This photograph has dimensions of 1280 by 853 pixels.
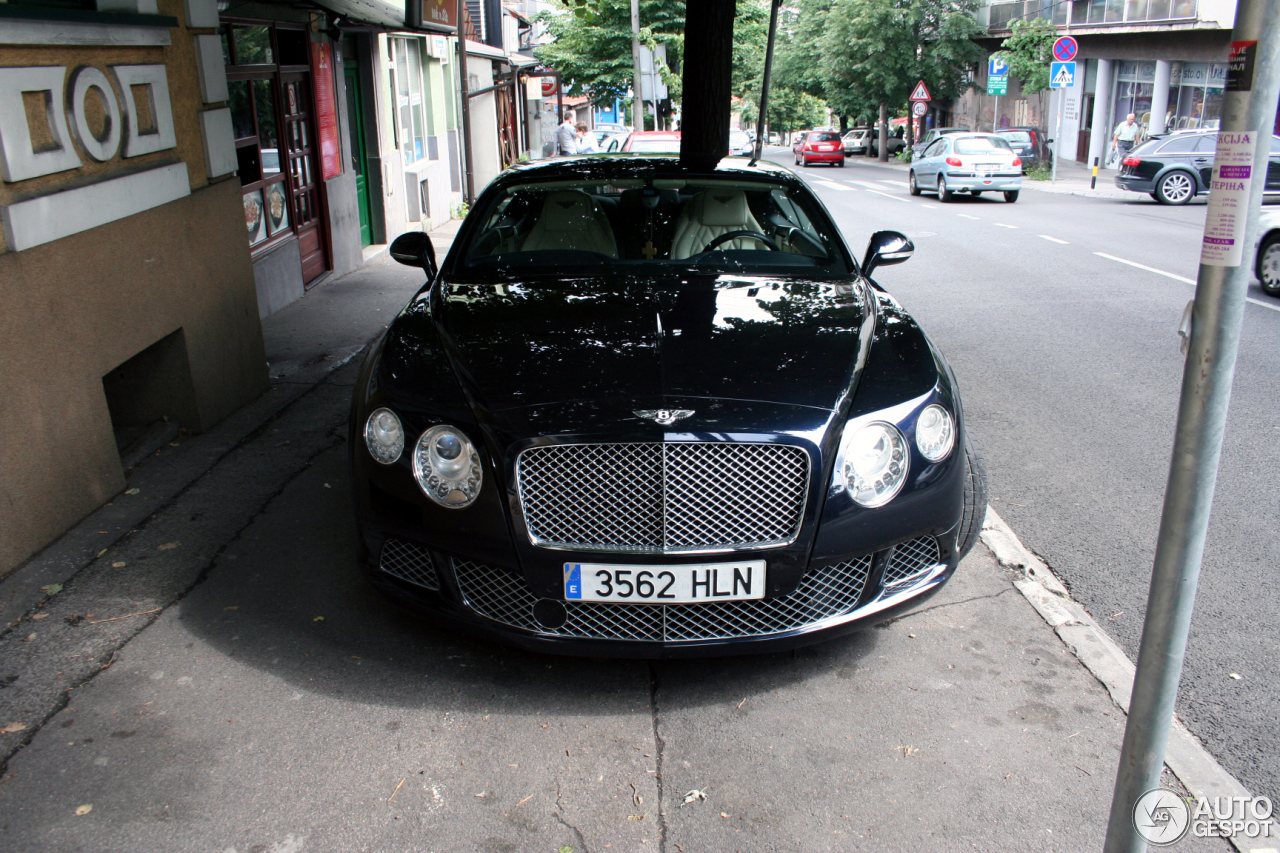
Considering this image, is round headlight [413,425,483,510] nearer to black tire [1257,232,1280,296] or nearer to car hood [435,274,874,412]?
car hood [435,274,874,412]

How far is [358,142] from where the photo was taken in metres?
13.4

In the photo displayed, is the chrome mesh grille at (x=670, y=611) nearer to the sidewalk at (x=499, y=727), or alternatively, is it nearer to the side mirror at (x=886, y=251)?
the sidewalk at (x=499, y=727)

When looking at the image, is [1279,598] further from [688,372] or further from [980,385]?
[980,385]

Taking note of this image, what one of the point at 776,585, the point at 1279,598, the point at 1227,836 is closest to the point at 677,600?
the point at 776,585

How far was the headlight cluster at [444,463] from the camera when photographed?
9.76 feet

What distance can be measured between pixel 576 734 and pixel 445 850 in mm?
574

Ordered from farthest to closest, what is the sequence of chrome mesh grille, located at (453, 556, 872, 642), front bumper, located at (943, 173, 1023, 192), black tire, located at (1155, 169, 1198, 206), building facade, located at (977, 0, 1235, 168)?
1. building facade, located at (977, 0, 1235, 168)
2. front bumper, located at (943, 173, 1023, 192)
3. black tire, located at (1155, 169, 1198, 206)
4. chrome mesh grille, located at (453, 556, 872, 642)

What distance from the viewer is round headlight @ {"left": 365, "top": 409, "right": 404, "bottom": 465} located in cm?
311

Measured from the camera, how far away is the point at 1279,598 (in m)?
3.78

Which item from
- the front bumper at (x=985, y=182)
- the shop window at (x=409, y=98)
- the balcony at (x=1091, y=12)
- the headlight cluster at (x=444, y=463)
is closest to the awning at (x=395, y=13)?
the shop window at (x=409, y=98)

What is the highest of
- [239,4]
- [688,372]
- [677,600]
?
[239,4]

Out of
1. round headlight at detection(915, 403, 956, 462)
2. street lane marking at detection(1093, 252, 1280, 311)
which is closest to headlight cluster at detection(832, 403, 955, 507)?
round headlight at detection(915, 403, 956, 462)

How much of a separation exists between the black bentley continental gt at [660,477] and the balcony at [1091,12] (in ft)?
104

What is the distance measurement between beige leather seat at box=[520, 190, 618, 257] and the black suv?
19573mm
